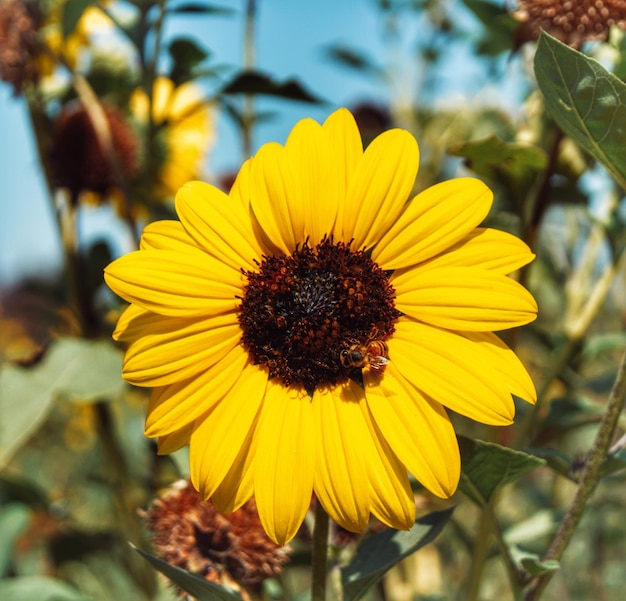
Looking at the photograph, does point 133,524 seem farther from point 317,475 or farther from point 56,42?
point 56,42

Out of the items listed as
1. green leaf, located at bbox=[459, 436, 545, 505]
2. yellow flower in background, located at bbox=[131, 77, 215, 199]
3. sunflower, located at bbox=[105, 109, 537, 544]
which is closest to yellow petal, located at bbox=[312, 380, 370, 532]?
sunflower, located at bbox=[105, 109, 537, 544]

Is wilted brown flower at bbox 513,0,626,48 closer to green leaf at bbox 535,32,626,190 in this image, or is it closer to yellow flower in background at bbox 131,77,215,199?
green leaf at bbox 535,32,626,190

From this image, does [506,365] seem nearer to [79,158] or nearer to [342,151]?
[342,151]

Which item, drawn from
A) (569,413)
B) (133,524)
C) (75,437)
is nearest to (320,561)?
(569,413)

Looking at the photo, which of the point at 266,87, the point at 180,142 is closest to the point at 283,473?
the point at 266,87

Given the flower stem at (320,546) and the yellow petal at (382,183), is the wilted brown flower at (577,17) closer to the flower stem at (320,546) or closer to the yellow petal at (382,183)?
the yellow petal at (382,183)
